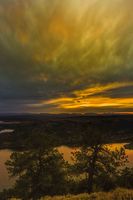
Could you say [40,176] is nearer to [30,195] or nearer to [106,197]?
[30,195]

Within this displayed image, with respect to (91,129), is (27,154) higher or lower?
lower

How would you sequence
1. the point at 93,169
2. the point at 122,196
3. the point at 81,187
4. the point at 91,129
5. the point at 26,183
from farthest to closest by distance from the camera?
the point at 81,187, the point at 91,129, the point at 93,169, the point at 26,183, the point at 122,196

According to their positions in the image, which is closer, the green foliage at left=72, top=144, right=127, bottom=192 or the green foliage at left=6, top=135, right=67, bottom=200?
the green foliage at left=6, top=135, right=67, bottom=200

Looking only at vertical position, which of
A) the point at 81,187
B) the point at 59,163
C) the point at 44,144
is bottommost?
the point at 81,187

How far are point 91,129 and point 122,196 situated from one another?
16584 millimetres

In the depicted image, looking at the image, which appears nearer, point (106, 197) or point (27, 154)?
point (106, 197)

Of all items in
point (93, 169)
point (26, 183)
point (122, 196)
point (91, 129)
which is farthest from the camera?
point (91, 129)

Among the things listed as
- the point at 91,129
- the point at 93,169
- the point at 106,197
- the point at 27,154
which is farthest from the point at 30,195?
the point at 106,197

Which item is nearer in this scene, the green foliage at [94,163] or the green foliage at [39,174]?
the green foliage at [39,174]

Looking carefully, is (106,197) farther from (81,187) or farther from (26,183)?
(81,187)

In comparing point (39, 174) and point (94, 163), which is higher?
point (94, 163)

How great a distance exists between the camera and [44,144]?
3244 centimetres

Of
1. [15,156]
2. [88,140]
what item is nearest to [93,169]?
[88,140]

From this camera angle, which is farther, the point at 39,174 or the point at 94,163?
the point at 94,163
